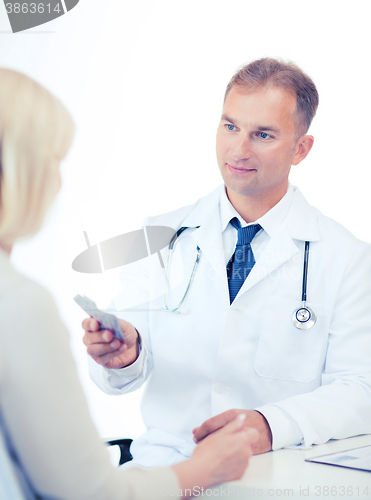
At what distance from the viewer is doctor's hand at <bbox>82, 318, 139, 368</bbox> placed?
0.88 meters

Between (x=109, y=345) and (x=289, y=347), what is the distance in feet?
1.65

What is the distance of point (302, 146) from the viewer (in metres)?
1.37

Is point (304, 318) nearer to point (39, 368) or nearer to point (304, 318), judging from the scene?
point (304, 318)

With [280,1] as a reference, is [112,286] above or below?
below

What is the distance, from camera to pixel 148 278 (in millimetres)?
1334

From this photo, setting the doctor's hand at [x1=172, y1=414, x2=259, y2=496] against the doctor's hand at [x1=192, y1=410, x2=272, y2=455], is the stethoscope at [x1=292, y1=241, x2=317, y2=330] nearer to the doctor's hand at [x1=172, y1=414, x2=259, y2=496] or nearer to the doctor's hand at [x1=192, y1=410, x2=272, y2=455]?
the doctor's hand at [x1=192, y1=410, x2=272, y2=455]

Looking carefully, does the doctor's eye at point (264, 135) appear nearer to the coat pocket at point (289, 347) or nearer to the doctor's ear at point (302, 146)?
the doctor's ear at point (302, 146)

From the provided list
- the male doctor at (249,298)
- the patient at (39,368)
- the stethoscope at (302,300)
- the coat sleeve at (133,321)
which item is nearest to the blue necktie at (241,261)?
the male doctor at (249,298)

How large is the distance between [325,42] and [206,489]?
1546 mm

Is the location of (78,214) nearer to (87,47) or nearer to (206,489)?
(87,47)

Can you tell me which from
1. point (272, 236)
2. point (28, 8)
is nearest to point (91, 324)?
point (272, 236)

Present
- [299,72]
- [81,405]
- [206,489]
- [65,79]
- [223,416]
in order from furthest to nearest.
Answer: [65,79]
[299,72]
[223,416]
[206,489]
[81,405]

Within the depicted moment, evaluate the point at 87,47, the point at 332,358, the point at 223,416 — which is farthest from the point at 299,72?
the point at 223,416

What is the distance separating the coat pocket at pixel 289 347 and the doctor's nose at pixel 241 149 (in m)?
0.44
